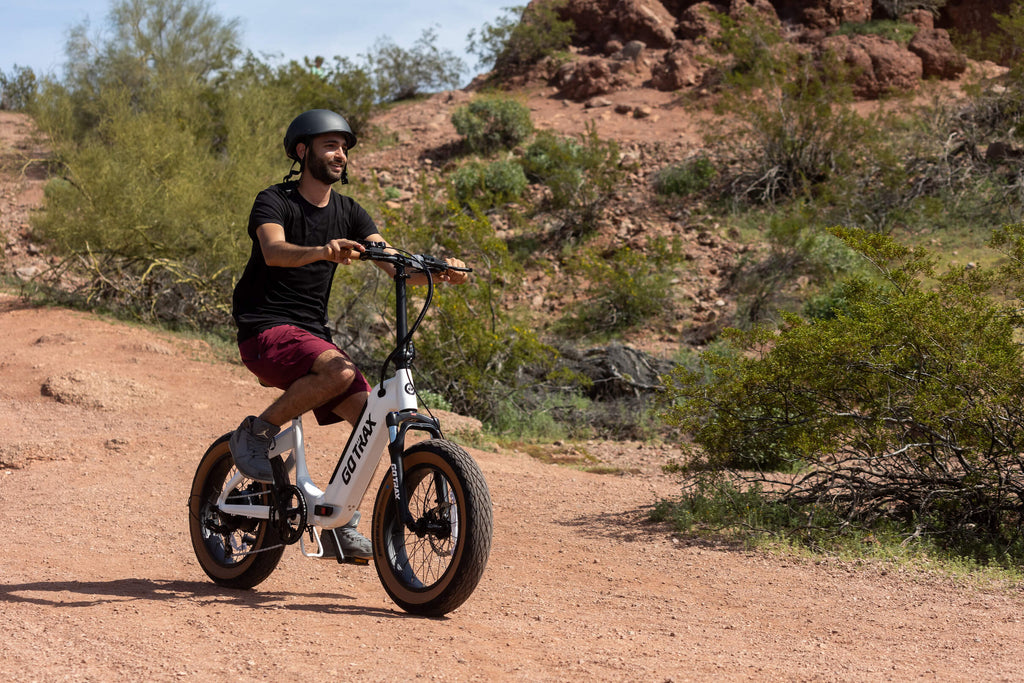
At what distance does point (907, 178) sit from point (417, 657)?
55.5ft

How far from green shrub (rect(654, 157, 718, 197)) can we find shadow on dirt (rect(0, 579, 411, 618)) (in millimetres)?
17415

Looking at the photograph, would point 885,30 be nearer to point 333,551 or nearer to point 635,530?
point 635,530

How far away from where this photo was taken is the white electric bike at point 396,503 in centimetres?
346

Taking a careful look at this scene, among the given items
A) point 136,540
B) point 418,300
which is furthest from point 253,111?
point 136,540

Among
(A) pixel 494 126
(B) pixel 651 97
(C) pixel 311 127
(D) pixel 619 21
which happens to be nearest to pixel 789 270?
(A) pixel 494 126

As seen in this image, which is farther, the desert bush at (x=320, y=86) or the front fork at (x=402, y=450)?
the desert bush at (x=320, y=86)

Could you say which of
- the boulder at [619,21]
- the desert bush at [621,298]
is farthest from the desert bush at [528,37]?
the desert bush at [621,298]

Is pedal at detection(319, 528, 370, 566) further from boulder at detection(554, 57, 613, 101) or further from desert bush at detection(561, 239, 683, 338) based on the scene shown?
boulder at detection(554, 57, 613, 101)

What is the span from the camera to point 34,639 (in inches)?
128

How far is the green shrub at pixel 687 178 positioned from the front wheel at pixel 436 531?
1752 centimetres

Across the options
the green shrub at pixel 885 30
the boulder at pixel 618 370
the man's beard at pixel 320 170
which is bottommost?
the boulder at pixel 618 370

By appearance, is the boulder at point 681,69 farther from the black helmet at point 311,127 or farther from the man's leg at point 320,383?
the man's leg at point 320,383

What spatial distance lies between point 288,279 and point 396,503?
43.7 inches

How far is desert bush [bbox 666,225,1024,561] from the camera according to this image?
564cm
